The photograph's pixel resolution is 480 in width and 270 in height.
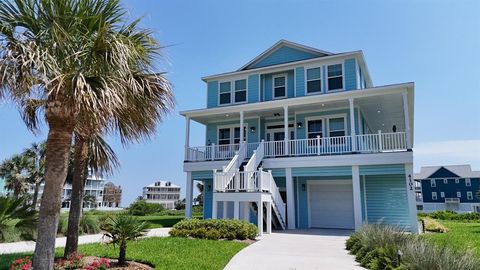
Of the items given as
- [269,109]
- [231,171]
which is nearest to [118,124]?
[231,171]

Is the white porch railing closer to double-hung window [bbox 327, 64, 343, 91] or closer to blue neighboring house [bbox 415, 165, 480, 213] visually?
double-hung window [bbox 327, 64, 343, 91]

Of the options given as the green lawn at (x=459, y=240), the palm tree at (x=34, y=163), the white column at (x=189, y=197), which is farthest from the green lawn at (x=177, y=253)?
the palm tree at (x=34, y=163)

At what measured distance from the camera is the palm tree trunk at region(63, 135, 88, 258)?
714 centimetres

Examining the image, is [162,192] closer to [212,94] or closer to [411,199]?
[212,94]

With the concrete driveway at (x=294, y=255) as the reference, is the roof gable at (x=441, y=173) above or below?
above

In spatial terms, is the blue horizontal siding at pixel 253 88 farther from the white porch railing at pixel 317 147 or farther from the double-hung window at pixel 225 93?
the white porch railing at pixel 317 147

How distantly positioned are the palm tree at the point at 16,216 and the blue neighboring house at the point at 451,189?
62.3m

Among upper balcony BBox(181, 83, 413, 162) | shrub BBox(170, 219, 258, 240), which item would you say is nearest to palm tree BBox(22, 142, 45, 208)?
upper balcony BBox(181, 83, 413, 162)

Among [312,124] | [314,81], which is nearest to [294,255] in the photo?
[312,124]

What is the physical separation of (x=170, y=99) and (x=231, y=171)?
27.6 feet

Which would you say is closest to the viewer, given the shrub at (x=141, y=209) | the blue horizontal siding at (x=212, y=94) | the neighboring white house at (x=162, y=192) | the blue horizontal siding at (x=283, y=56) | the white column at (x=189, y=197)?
the white column at (x=189, y=197)

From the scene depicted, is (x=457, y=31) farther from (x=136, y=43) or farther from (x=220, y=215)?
(x=220, y=215)

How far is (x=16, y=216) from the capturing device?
707 cm

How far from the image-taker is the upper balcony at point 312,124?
48.9 feet
